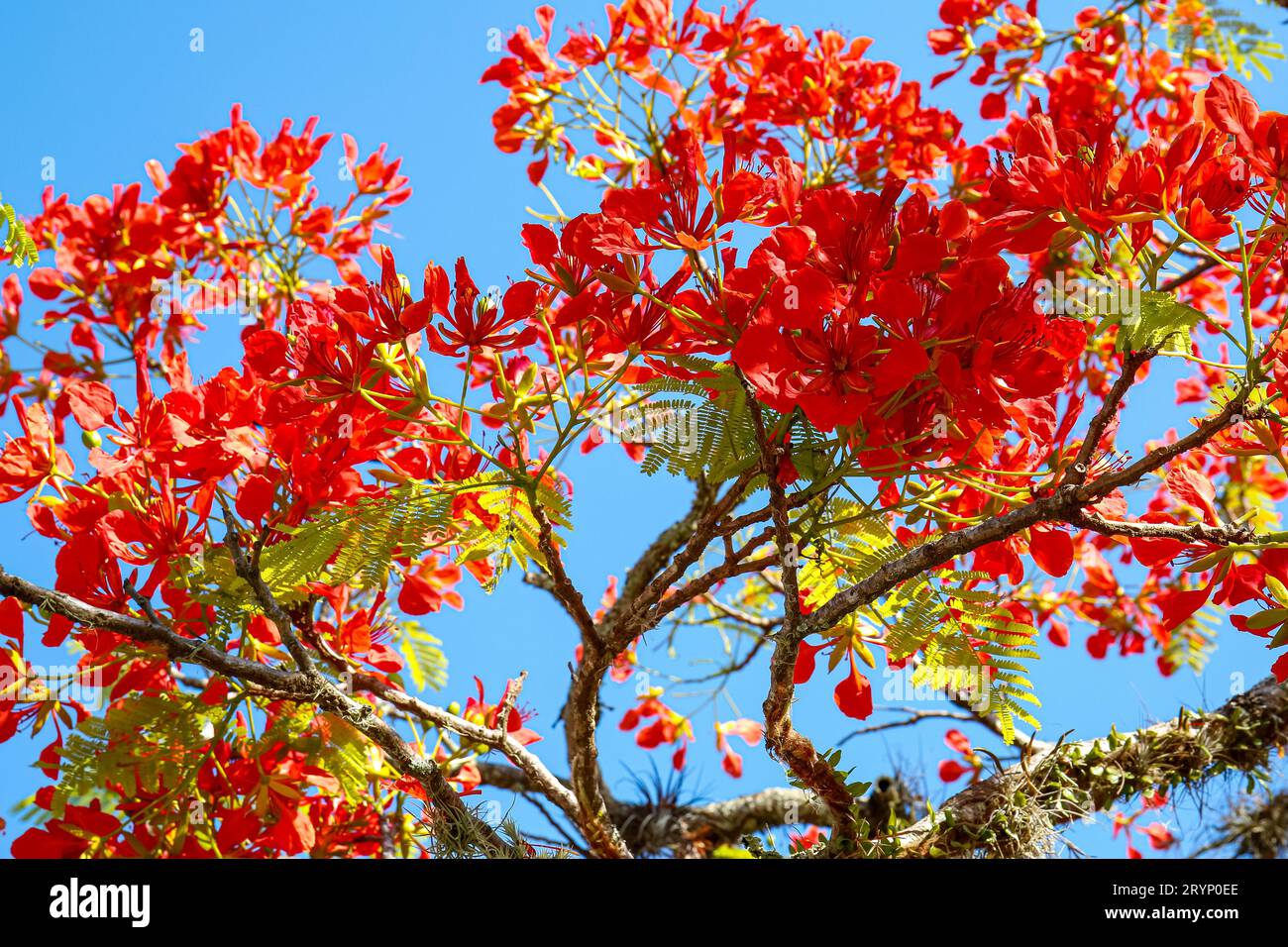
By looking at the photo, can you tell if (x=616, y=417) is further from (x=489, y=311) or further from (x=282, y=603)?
(x=282, y=603)

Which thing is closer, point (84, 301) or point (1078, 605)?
point (84, 301)

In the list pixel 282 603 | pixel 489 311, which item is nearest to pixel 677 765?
pixel 282 603

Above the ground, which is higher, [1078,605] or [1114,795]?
[1078,605]

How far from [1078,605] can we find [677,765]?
1643mm

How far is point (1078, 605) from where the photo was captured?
159 inches

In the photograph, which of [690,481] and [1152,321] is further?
[690,481]

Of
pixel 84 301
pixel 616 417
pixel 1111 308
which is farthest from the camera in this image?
pixel 84 301

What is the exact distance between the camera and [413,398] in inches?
58.9

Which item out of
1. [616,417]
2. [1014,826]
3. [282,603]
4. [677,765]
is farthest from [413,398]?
[677,765]

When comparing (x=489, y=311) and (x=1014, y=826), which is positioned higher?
(x=489, y=311)
